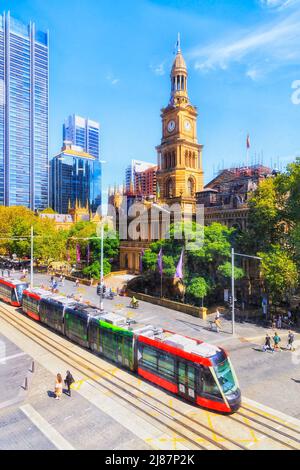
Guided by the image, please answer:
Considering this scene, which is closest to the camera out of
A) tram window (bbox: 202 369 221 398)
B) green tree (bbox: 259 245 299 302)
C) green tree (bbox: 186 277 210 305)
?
tram window (bbox: 202 369 221 398)

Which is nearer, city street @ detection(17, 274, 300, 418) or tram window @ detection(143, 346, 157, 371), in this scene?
city street @ detection(17, 274, 300, 418)

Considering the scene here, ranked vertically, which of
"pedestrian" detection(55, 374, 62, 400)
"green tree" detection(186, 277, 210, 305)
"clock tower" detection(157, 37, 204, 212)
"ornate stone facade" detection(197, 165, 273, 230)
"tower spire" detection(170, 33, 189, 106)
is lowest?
"pedestrian" detection(55, 374, 62, 400)

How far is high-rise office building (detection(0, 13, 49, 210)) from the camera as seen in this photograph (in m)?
A: 152

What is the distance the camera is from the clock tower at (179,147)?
62.1 m

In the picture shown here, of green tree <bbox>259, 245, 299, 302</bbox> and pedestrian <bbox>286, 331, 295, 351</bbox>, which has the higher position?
green tree <bbox>259, 245, 299, 302</bbox>

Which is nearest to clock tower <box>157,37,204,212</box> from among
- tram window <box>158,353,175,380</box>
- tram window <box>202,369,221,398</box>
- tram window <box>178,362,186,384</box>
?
tram window <box>158,353,175,380</box>

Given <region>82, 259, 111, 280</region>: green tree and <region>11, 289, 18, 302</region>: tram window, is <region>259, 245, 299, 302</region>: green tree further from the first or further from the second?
<region>11, 289, 18, 302</region>: tram window

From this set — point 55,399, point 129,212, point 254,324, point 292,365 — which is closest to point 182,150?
point 129,212

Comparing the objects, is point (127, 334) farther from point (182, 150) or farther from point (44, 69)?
point (44, 69)

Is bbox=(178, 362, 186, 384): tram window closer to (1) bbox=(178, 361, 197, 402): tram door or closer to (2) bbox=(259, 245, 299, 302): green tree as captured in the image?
(1) bbox=(178, 361, 197, 402): tram door

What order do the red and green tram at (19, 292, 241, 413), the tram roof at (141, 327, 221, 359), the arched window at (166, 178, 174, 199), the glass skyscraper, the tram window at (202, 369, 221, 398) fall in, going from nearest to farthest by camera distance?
the tram window at (202, 369, 221, 398), the red and green tram at (19, 292, 241, 413), the tram roof at (141, 327, 221, 359), the arched window at (166, 178, 174, 199), the glass skyscraper

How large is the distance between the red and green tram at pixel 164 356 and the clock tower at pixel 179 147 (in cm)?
3919

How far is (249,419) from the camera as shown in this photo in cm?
1521

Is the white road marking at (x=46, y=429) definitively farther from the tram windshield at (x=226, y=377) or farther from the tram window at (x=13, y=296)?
the tram window at (x=13, y=296)
